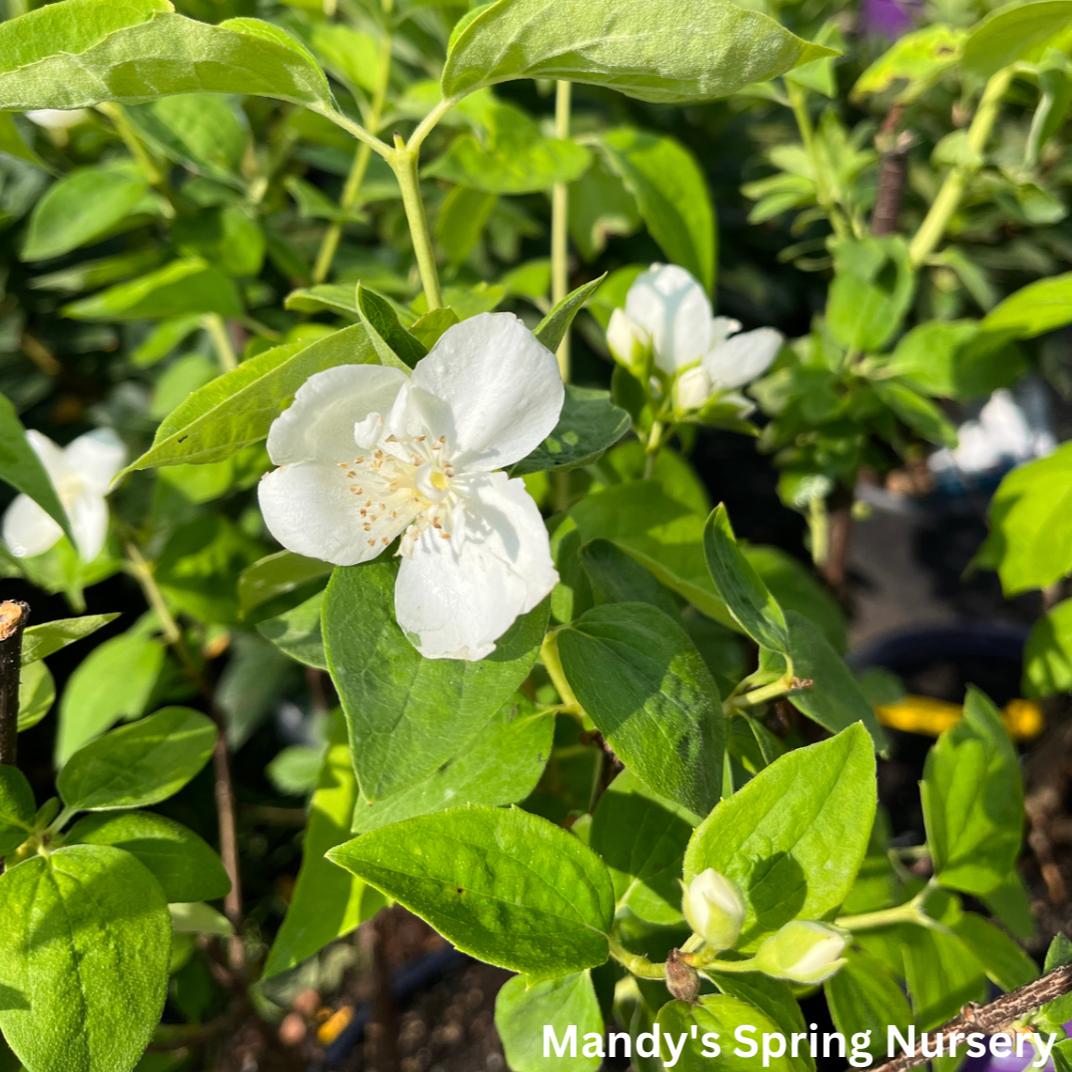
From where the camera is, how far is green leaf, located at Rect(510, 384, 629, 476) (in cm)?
37

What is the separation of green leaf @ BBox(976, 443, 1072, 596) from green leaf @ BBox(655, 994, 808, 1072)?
16.1 inches

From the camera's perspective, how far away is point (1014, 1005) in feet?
1.07

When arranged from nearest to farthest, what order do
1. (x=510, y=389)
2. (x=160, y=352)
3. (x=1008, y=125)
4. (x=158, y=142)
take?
1. (x=510, y=389)
2. (x=158, y=142)
3. (x=160, y=352)
4. (x=1008, y=125)

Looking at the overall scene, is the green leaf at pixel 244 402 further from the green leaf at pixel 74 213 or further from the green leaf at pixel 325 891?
the green leaf at pixel 74 213

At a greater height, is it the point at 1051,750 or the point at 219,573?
the point at 219,573

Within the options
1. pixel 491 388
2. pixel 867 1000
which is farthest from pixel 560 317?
pixel 867 1000

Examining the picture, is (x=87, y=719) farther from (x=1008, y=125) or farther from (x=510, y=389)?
(x=1008, y=125)

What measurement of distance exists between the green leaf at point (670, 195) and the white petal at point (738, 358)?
Result: 0.48 ft

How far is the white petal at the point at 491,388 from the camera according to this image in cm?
33

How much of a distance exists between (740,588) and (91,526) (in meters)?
0.48

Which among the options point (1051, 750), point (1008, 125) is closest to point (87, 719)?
point (1051, 750)

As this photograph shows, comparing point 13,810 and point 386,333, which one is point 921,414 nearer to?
point 386,333

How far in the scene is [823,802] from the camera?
0.36 m

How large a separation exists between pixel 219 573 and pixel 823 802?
0.48 meters
